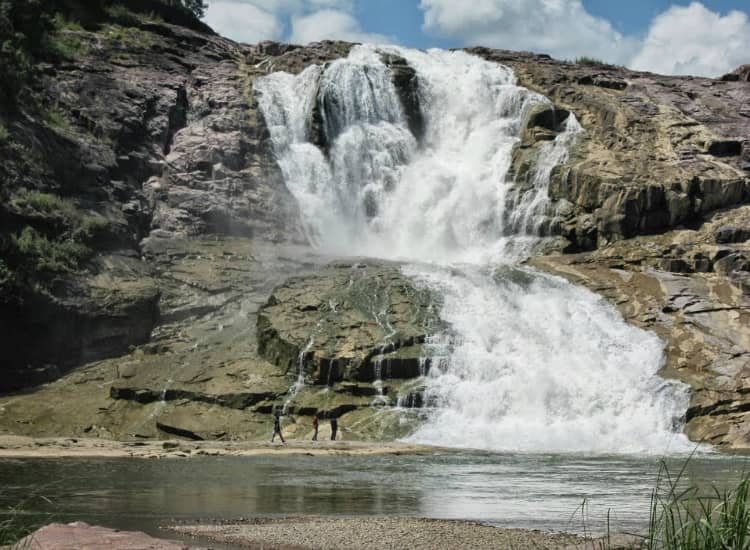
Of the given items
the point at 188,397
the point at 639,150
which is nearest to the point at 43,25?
the point at 188,397

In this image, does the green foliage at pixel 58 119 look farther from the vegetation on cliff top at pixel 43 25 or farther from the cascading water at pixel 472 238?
the cascading water at pixel 472 238

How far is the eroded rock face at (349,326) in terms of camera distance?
114ft

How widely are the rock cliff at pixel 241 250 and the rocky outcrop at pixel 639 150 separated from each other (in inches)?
5.6

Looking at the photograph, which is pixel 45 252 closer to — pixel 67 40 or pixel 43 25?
pixel 43 25

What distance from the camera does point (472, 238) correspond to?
5284cm

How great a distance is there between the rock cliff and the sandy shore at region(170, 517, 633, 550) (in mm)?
18876

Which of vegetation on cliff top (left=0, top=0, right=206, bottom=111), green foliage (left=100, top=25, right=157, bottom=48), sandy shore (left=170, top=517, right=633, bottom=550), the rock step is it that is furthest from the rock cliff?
sandy shore (left=170, top=517, right=633, bottom=550)

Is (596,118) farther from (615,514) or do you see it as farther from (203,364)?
(615,514)

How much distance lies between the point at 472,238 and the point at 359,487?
35.1 m

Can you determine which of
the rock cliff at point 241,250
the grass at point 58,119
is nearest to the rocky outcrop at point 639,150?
the rock cliff at point 241,250

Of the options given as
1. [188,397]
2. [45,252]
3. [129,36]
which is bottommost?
[188,397]

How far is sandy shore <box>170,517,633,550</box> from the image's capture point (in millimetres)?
10945

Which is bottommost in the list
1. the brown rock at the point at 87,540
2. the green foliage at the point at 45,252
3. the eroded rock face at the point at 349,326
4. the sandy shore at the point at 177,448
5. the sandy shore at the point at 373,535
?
the sandy shore at the point at 177,448

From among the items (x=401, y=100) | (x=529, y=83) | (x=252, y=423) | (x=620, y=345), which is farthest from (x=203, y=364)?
(x=529, y=83)
